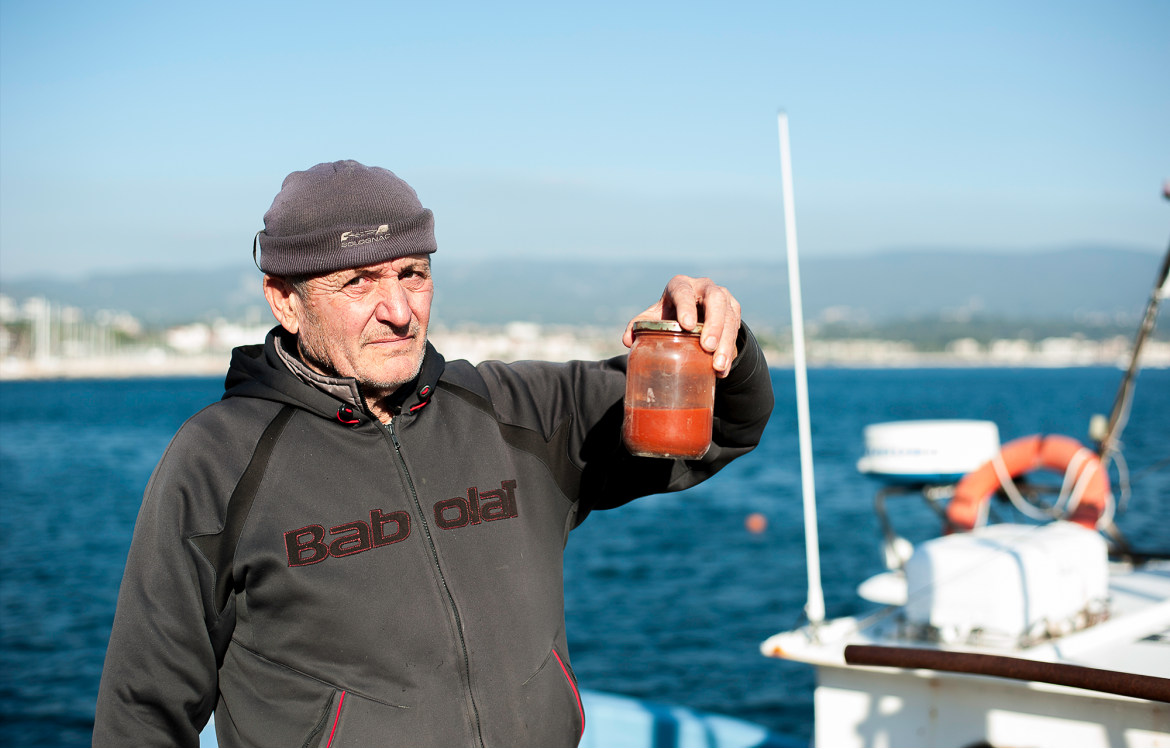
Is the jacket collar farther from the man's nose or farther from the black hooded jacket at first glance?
the man's nose

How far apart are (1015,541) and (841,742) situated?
117cm

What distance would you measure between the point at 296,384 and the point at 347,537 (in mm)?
356

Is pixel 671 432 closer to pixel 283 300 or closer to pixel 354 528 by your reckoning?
pixel 354 528

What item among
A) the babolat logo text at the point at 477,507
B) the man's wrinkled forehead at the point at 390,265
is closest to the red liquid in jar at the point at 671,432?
the babolat logo text at the point at 477,507

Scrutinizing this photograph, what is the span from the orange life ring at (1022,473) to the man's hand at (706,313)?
4.76 m

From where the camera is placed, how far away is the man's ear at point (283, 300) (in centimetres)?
205

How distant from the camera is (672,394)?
1.93m

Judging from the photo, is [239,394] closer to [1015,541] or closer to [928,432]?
[1015,541]

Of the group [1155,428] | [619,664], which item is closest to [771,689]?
[619,664]

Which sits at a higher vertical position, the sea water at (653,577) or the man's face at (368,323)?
the man's face at (368,323)

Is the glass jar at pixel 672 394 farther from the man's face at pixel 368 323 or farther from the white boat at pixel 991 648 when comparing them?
the white boat at pixel 991 648

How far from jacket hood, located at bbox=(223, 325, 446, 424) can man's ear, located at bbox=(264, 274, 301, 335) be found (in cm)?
5

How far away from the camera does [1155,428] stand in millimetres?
56188

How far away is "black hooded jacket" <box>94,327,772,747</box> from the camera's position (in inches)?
68.1
